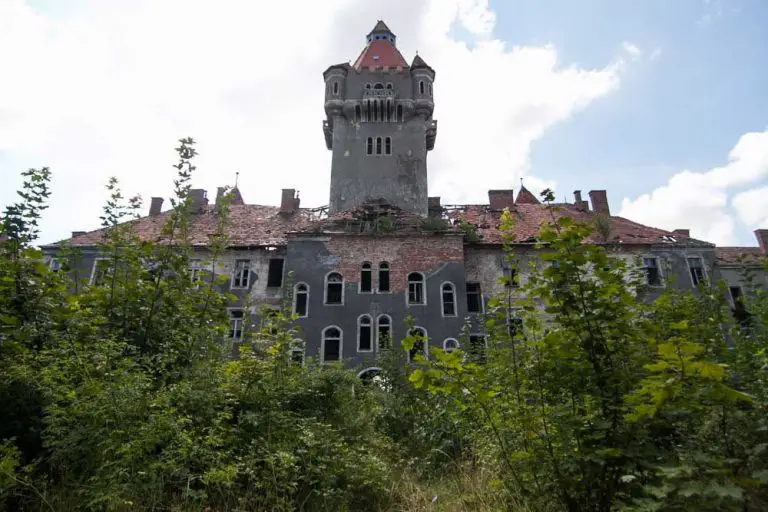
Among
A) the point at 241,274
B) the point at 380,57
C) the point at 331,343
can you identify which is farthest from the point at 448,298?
the point at 380,57

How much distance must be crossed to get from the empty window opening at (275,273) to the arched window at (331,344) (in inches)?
153

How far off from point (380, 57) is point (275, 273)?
1932 centimetres

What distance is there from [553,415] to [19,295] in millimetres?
6496

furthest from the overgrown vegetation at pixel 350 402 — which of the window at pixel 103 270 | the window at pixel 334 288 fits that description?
the window at pixel 334 288

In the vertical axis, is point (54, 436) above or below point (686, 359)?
below

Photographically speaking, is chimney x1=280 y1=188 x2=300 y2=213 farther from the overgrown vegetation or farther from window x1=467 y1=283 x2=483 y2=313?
the overgrown vegetation

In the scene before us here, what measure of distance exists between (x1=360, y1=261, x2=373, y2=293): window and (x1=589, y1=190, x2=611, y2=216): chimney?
51.1 ft

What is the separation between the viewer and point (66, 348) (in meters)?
6.31

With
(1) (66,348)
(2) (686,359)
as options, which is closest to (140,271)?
(1) (66,348)

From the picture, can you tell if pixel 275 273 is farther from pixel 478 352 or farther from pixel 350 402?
pixel 350 402

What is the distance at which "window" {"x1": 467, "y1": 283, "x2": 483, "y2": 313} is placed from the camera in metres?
25.9

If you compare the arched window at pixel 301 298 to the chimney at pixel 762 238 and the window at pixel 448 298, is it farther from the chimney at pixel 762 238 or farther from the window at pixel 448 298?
the chimney at pixel 762 238

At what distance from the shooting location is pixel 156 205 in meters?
31.9

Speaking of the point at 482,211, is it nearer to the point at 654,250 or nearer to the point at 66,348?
the point at 654,250
